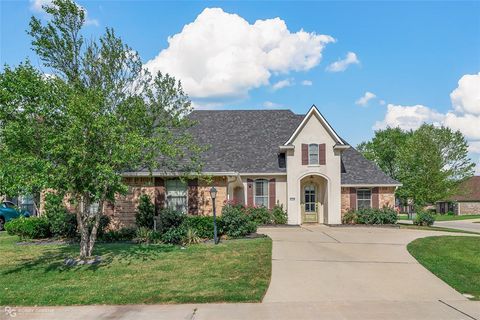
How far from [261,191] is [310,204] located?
11.2 feet

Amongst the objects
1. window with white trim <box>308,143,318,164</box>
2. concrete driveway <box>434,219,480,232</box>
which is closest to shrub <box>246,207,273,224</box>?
window with white trim <box>308,143,318,164</box>

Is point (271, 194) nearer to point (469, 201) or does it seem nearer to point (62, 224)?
point (62, 224)

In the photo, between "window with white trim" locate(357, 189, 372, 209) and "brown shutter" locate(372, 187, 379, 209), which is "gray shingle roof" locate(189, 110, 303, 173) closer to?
"window with white trim" locate(357, 189, 372, 209)

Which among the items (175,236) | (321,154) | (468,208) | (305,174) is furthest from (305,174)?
(468,208)

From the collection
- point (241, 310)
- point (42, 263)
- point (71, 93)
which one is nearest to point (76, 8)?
point (71, 93)

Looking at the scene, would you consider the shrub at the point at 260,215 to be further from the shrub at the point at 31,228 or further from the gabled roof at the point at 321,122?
the shrub at the point at 31,228

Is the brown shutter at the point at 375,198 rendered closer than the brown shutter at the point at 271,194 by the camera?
No

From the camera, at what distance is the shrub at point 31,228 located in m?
16.3

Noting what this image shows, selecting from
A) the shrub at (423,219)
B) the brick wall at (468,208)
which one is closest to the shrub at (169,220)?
the shrub at (423,219)

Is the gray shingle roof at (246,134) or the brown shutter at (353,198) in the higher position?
the gray shingle roof at (246,134)

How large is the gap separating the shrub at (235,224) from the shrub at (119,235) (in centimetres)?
385

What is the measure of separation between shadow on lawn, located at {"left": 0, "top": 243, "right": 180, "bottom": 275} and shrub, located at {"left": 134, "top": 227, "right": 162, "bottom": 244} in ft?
2.35

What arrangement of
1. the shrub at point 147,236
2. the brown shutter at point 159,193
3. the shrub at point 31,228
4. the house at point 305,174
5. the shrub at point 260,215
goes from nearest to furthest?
the shrub at point 147,236 < the shrub at point 31,228 < the brown shutter at point 159,193 < the shrub at point 260,215 < the house at point 305,174

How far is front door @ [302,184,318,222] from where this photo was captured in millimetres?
24906
